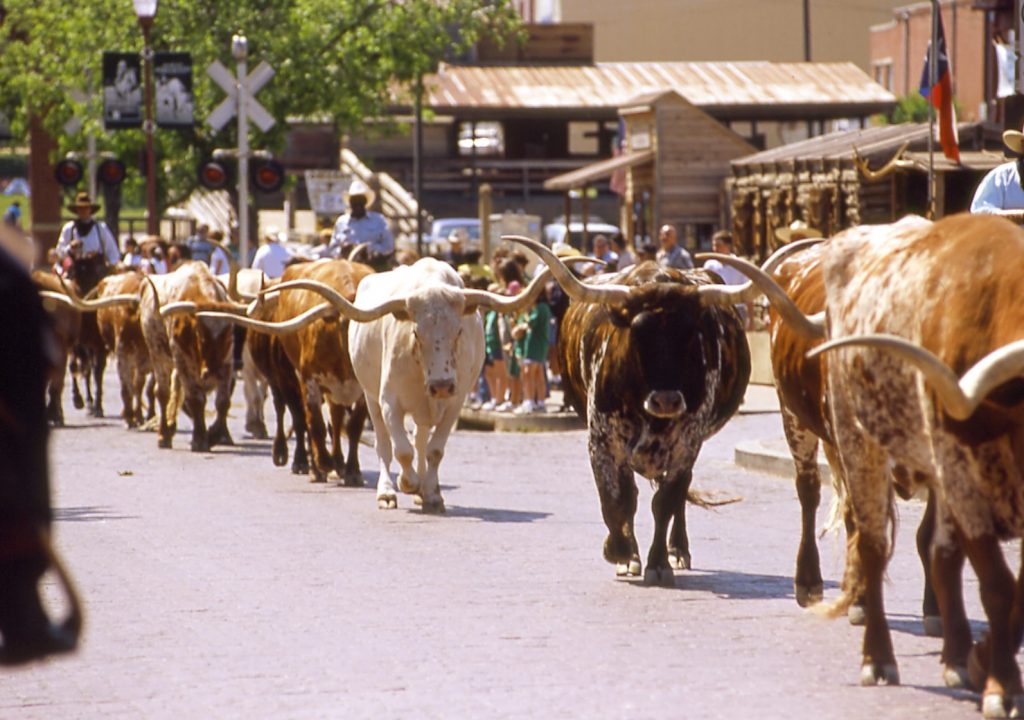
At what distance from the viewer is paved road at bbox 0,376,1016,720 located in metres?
7.13

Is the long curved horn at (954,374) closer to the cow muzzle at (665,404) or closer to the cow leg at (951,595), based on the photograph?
the cow leg at (951,595)

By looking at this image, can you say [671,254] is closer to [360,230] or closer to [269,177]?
[360,230]

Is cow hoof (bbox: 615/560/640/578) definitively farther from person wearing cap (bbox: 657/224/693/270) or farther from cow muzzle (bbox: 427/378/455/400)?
person wearing cap (bbox: 657/224/693/270)

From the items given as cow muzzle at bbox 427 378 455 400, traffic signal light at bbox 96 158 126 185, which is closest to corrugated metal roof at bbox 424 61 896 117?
traffic signal light at bbox 96 158 126 185

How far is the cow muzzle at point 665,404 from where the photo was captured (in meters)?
9.81

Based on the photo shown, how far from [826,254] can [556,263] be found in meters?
2.72

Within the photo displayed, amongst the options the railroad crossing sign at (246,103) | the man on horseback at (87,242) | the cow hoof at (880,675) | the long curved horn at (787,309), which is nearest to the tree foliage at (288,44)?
the railroad crossing sign at (246,103)

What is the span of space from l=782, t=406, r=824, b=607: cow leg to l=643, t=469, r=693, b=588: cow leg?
25.2 inches

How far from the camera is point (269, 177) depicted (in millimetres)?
26609

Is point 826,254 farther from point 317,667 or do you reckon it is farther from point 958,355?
point 317,667

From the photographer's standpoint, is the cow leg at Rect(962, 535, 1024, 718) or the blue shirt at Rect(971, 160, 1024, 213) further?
the blue shirt at Rect(971, 160, 1024, 213)

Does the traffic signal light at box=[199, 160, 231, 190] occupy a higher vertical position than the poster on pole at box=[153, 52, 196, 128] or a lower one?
lower

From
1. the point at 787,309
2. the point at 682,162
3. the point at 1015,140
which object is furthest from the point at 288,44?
the point at 787,309

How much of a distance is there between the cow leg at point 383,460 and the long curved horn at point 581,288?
3.43 meters
